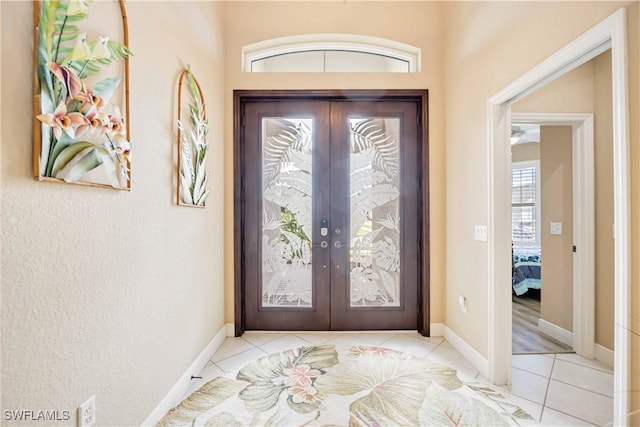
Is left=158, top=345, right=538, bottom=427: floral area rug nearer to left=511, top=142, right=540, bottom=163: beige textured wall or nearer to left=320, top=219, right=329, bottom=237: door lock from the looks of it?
left=320, top=219, right=329, bottom=237: door lock

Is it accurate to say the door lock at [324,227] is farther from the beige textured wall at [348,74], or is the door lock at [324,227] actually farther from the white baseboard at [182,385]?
the white baseboard at [182,385]

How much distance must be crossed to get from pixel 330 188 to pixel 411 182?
2.74 ft

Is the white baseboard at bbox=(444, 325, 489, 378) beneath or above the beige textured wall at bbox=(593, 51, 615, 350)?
beneath

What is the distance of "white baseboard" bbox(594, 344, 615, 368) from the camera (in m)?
2.26

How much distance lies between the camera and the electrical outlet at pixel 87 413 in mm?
1072

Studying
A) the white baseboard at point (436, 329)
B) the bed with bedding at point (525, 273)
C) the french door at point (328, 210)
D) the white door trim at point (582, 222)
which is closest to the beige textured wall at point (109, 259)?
the french door at point (328, 210)

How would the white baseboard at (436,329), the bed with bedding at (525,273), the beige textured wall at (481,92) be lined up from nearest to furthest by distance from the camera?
the beige textured wall at (481,92) < the white baseboard at (436,329) < the bed with bedding at (525,273)

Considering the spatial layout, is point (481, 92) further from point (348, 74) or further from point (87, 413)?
point (87, 413)

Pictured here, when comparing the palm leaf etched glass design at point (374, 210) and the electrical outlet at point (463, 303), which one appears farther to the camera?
the palm leaf etched glass design at point (374, 210)

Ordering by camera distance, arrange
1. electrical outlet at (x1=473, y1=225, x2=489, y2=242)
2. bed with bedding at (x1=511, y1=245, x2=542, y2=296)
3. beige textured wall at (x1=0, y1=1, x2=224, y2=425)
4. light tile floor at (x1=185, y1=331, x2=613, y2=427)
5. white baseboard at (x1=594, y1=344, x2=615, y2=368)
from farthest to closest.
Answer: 1. bed with bedding at (x1=511, y1=245, x2=542, y2=296)
2. white baseboard at (x1=594, y1=344, x2=615, y2=368)
3. electrical outlet at (x1=473, y1=225, x2=489, y2=242)
4. light tile floor at (x1=185, y1=331, x2=613, y2=427)
5. beige textured wall at (x1=0, y1=1, x2=224, y2=425)

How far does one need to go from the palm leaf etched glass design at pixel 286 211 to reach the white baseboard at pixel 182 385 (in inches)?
25.4

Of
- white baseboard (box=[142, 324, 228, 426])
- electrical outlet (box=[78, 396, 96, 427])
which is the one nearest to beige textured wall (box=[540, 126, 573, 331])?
white baseboard (box=[142, 324, 228, 426])

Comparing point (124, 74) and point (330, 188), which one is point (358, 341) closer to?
point (330, 188)

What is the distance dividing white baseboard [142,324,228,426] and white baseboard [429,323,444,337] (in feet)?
6.74
